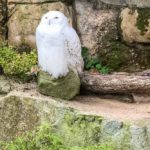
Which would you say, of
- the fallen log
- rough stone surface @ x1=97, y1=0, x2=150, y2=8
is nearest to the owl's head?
A: the fallen log

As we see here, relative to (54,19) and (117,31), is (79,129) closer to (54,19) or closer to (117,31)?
(54,19)

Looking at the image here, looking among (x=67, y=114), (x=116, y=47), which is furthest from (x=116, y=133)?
(x=116, y=47)

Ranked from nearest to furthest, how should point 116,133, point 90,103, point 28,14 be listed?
point 116,133 → point 90,103 → point 28,14

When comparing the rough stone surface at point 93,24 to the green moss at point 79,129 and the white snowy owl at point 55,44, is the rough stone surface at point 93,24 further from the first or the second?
the green moss at point 79,129

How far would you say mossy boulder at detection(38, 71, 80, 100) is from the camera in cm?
498

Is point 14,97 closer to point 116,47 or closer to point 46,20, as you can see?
point 46,20

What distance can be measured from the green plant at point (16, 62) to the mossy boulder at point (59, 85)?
365 millimetres

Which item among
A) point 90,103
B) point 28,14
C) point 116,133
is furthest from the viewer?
point 28,14

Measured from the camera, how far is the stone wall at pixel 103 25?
5.90 meters

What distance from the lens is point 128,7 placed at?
235 inches

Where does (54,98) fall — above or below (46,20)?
below

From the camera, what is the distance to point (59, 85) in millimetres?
4988

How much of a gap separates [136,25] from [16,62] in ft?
4.38

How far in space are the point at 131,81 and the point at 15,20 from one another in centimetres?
148
